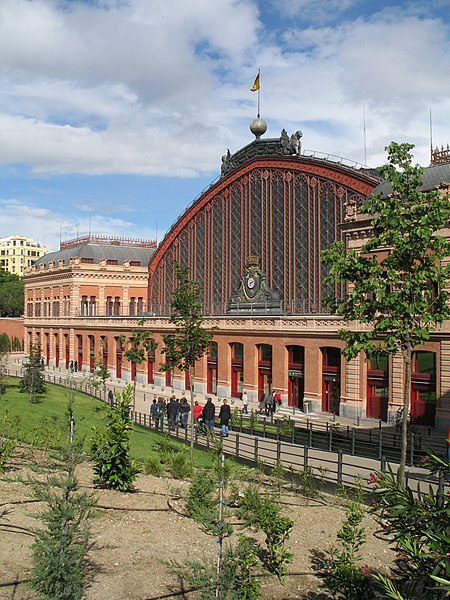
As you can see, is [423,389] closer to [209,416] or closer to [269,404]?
[269,404]

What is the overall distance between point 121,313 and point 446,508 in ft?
220

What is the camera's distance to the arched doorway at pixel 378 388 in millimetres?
33469

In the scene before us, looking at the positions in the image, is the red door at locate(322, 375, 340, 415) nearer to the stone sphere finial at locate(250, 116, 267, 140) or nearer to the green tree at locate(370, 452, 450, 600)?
the stone sphere finial at locate(250, 116, 267, 140)

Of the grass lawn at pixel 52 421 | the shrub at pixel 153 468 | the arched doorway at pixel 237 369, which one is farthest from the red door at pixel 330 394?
the shrub at pixel 153 468

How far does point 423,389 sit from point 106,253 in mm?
51805

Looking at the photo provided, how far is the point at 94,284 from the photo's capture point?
71.8 meters

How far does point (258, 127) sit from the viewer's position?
5244cm

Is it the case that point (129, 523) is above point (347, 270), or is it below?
below

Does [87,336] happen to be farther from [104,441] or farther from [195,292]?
[104,441]

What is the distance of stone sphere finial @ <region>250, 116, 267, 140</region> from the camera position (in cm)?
5247

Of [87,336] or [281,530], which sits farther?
[87,336]

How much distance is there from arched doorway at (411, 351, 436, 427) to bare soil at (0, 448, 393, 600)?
54.9 ft

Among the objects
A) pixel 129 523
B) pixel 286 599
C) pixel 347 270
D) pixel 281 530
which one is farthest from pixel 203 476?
pixel 347 270

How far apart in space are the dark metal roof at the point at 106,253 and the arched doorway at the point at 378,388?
46.7 meters
